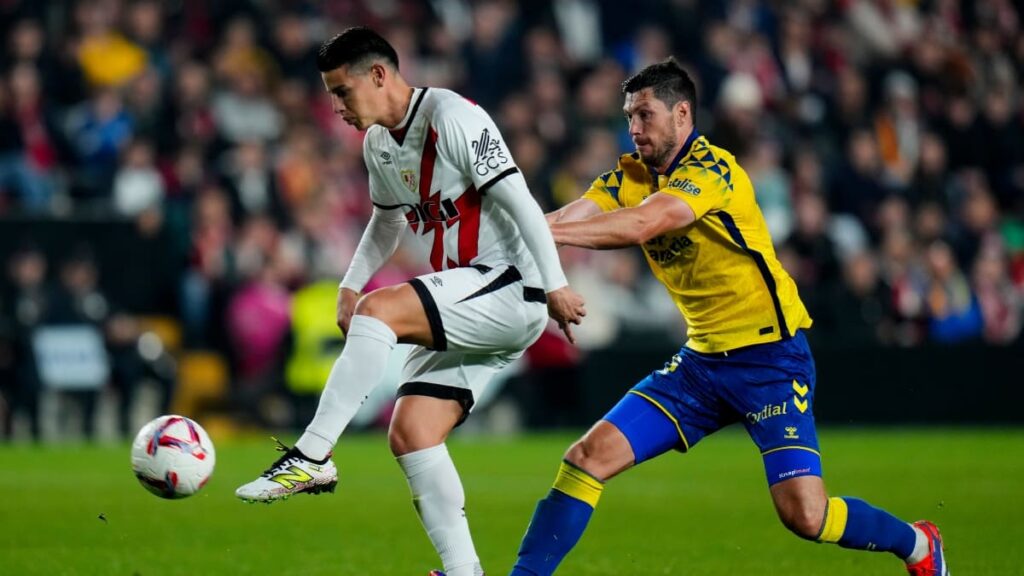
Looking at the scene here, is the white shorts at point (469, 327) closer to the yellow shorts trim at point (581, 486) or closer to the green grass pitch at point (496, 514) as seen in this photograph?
the yellow shorts trim at point (581, 486)

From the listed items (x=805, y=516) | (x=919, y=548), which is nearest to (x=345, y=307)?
(x=805, y=516)

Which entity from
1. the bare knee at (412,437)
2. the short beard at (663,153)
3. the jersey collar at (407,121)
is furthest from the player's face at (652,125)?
the bare knee at (412,437)

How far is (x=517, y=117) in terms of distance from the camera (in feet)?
62.0

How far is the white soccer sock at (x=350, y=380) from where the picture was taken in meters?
6.20

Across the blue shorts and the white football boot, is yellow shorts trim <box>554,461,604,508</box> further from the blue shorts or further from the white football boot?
the white football boot

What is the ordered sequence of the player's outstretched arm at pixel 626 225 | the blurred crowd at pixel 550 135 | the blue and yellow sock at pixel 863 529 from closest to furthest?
the player's outstretched arm at pixel 626 225
the blue and yellow sock at pixel 863 529
the blurred crowd at pixel 550 135

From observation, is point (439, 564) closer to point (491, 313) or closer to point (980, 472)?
point (491, 313)

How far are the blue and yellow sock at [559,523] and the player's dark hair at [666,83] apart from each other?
5.50 feet

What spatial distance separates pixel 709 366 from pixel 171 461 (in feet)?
7.89

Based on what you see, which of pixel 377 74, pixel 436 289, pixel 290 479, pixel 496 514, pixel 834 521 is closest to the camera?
pixel 290 479

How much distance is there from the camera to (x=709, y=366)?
708 cm

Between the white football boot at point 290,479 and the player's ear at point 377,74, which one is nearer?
the white football boot at point 290,479

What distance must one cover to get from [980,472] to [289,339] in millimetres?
7232

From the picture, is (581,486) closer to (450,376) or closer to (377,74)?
(450,376)
